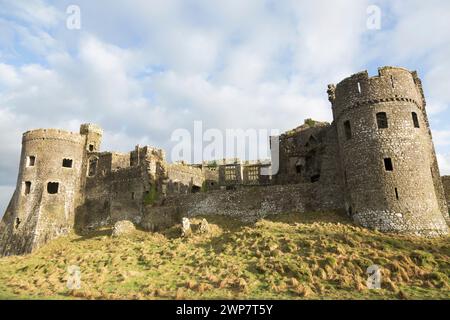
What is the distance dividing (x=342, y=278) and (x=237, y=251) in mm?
7279

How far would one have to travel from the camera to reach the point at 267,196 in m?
30.5

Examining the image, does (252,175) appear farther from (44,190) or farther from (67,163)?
(44,190)

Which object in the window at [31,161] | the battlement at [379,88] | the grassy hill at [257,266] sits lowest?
the grassy hill at [257,266]

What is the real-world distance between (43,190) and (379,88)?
35.1 metres

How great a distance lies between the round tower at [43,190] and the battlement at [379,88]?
30520mm

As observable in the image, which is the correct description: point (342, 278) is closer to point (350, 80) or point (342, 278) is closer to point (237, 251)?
point (237, 251)

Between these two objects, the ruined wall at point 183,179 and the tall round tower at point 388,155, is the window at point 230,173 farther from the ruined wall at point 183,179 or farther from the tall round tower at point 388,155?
the tall round tower at point 388,155

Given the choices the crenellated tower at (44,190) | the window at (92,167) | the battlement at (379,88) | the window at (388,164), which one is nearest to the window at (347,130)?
the battlement at (379,88)

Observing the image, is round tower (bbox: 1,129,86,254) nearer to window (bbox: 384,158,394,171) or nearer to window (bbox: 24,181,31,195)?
window (bbox: 24,181,31,195)

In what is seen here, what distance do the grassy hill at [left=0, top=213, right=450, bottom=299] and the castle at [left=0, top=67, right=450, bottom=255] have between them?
7.23 feet

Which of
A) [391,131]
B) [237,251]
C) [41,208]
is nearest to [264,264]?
[237,251]

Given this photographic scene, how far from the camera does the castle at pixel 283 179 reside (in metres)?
24.4

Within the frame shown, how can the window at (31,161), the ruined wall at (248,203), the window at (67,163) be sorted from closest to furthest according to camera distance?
the ruined wall at (248,203)
the window at (31,161)
the window at (67,163)

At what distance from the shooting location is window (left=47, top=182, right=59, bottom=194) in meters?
39.7
